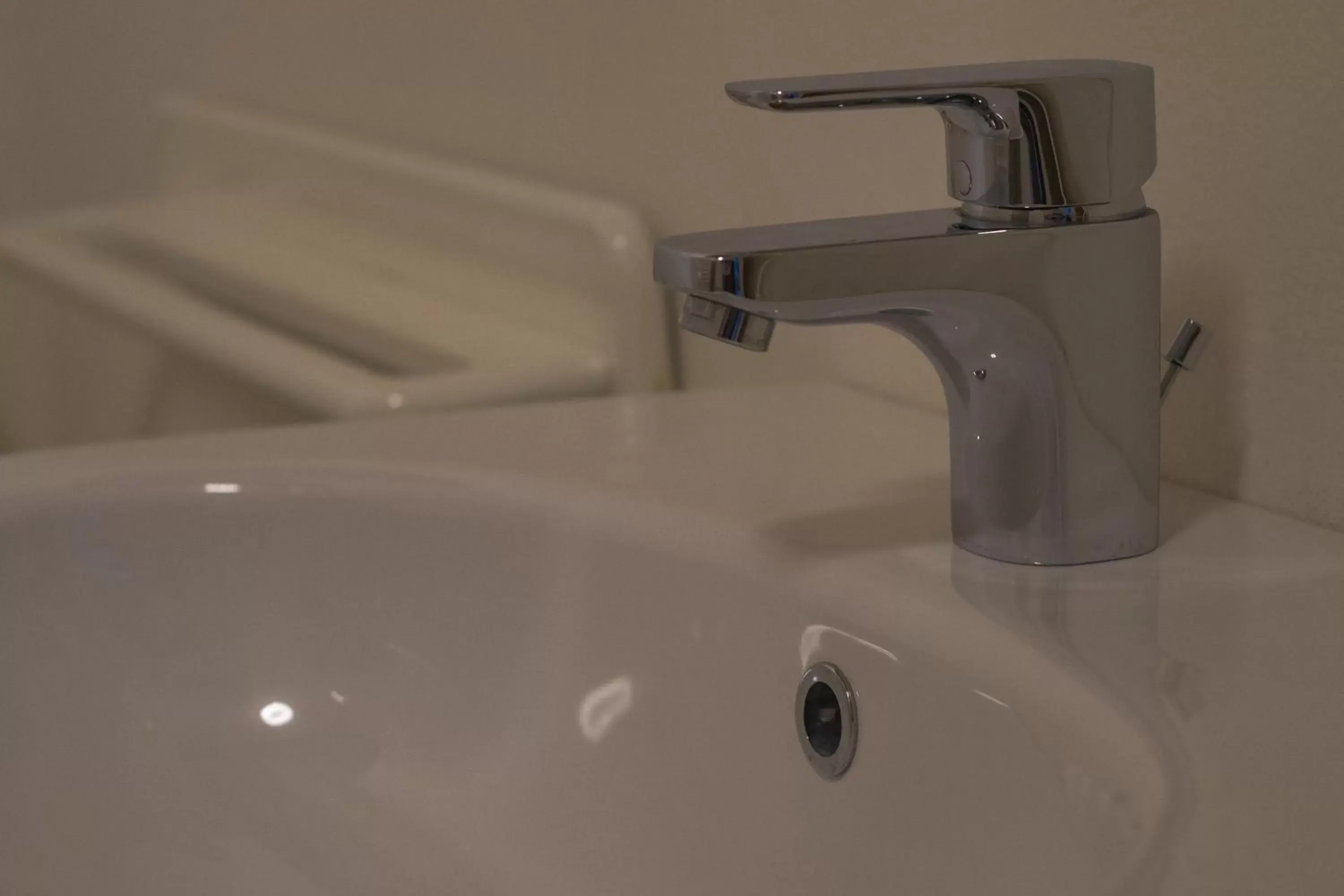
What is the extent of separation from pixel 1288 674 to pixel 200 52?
1.17 metres

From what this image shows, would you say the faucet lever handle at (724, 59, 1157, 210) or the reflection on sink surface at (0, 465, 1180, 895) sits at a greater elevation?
the faucet lever handle at (724, 59, 1157, 210)

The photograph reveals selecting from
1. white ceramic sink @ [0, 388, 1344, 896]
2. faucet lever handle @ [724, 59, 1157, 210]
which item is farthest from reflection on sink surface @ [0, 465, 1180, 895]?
faucet lever handle @ [724, 59, 1157, 210]

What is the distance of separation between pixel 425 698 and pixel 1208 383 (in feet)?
0.95

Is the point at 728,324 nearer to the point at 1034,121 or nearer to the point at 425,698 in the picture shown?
the point at 1034,121

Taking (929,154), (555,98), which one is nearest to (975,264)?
(929,154)

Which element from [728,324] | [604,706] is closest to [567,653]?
[604,706]

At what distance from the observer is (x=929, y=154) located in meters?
0.58

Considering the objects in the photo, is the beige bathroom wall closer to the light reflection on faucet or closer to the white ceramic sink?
the white ceramic sink

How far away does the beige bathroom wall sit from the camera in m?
0.44

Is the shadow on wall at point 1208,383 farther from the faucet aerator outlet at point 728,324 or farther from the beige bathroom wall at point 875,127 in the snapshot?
the faucet aerator outlet at point 728,324

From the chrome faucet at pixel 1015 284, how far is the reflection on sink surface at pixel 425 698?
0.17 feet

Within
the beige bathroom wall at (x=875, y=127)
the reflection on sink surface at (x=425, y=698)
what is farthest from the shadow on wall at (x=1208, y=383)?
the reflection on sink surface at (x=425, y=698)

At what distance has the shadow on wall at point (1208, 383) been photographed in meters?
0.46

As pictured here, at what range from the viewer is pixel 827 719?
1.41 feet
